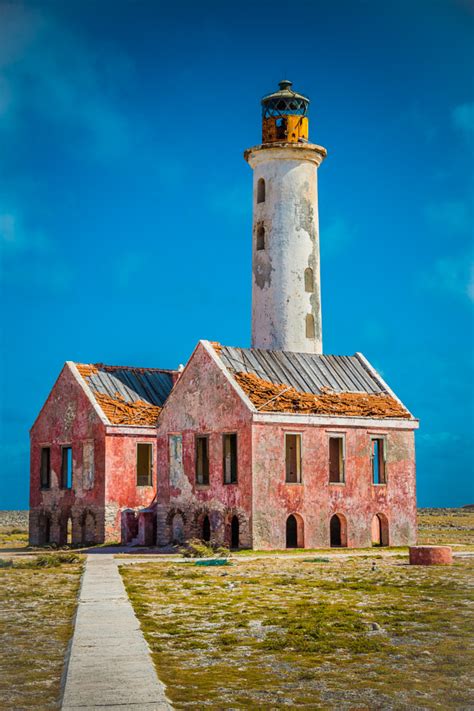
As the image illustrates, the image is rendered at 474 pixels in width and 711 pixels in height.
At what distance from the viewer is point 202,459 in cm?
3209

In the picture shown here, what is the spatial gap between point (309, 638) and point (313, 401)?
19.3m

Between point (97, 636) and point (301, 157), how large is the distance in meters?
30.7

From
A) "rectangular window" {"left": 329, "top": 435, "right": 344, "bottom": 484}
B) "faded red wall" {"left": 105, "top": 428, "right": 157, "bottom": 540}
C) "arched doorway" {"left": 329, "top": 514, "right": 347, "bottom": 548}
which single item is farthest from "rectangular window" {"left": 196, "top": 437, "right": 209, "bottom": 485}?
"faded red wall" {"left": 105, "top": 428, "right": 157, "bottom": 540}

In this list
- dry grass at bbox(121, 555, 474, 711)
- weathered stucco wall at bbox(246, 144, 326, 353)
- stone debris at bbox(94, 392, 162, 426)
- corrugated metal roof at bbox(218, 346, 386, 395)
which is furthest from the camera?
weathered stucco wall at bbox(246, 144, 326, 353)

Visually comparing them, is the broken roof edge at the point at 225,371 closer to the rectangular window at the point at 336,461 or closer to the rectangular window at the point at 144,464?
the rectangular window at the point at 336,461

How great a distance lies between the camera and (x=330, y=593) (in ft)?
56.5

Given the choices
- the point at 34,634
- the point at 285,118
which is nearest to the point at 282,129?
the point at 285,118

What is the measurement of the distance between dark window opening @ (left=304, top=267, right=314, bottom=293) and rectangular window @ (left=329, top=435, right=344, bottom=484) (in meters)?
6.96

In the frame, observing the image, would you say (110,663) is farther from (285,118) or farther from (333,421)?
(285,118)

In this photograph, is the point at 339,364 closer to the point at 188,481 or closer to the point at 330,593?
the point at 188,481

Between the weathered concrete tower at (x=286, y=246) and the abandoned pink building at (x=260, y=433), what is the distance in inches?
2.0

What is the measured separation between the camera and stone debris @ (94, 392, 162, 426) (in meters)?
36.5

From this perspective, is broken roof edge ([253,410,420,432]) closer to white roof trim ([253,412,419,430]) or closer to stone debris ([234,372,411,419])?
white roof trim ([253,412,419,430])

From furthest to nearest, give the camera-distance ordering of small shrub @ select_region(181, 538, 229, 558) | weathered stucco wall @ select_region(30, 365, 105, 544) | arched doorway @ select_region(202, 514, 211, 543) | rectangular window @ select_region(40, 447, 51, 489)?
rectangular window @ select_region(40, 447, 51, 489) → weathered stucco wall @ select_region(30, 365, 105, 544) → arched doorway @ select_region(202, 514, 211, 543) → small shrub @ select_region(181, 538, 229, 558)
